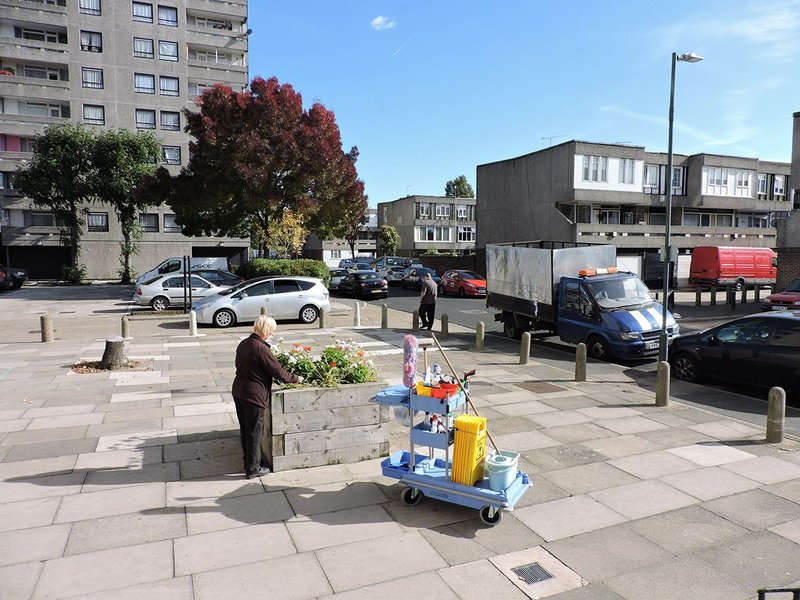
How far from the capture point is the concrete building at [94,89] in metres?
42.7

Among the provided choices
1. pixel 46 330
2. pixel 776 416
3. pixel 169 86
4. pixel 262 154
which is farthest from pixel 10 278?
pixel 776 416

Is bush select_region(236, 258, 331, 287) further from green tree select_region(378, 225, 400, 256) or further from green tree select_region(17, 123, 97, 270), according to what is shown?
green tree select_region(378, 225, 400, 256)

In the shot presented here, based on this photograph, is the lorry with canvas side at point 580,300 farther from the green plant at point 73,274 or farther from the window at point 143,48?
the window at point 143,48

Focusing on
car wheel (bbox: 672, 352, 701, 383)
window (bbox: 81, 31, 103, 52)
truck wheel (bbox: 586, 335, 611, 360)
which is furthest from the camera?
window (bbox: 81, 31, 103, 52)

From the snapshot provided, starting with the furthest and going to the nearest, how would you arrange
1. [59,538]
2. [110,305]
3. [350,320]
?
→ [110,305] < [350,320] < [59,538]

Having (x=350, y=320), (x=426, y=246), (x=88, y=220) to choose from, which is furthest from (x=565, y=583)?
(x=426, y=246)

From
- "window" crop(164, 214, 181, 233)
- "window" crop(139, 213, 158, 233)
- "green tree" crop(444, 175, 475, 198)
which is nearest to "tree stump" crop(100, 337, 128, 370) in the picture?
"window" crop(164, 214, 181, 233)

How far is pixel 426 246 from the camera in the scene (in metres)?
71.4

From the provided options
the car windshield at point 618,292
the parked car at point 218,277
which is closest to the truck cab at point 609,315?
the car windshield at point 618,292

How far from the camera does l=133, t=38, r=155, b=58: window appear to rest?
146 ft

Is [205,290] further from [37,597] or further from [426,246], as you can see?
[426,246]

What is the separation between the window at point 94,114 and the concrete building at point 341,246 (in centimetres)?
3061

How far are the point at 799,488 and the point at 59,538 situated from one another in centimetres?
726

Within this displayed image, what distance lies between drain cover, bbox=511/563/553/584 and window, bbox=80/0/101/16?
51.0 meters
